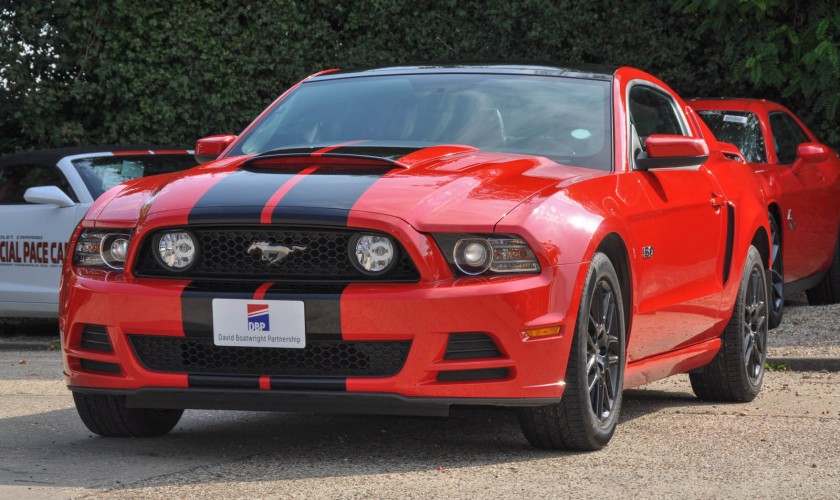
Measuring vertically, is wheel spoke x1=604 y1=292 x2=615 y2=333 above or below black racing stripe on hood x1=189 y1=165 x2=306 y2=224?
below

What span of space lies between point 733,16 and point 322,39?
3.94m

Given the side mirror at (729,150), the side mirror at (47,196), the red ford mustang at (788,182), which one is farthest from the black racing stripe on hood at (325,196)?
the red ford mustang at (788,182)

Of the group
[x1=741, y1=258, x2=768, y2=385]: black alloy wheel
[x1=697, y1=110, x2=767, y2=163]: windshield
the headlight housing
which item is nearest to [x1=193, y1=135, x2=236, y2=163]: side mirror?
the headlight housing

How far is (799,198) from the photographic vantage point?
38.8ft

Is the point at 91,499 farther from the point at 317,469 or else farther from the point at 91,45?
the point at 91,45

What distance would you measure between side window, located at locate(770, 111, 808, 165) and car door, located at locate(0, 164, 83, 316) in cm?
531

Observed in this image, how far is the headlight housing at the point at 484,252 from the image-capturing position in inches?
208

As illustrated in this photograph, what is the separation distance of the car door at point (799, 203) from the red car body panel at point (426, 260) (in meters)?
5.54

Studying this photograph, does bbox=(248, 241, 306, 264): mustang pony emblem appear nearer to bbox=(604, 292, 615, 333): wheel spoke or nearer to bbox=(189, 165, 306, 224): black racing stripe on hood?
bbox=(189, 165, 306, 224): black racing stripe on hood

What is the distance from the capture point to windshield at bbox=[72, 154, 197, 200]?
11.5 metres

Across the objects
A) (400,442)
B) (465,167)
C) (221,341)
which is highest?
(465,167)

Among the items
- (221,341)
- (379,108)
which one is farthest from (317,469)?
(379,108)

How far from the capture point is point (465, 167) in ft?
19.2

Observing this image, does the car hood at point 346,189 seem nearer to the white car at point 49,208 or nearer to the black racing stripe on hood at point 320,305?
the black racing stripe on hood at point 320,305
